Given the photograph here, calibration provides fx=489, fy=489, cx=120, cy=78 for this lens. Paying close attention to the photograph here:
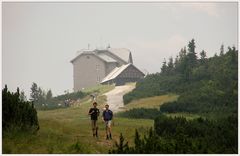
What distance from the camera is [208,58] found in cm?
5684

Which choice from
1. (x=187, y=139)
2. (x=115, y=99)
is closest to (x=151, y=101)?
(x=115, y=99)

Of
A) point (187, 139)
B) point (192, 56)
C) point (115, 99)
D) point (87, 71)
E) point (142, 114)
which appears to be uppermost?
point (87, 71)

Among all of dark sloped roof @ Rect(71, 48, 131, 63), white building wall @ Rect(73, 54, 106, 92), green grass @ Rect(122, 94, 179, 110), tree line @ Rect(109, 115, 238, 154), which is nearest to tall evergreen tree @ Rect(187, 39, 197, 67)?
green grass @ Rect(122, 94, 179, 110)

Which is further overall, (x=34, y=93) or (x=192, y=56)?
(x=34, y=93)

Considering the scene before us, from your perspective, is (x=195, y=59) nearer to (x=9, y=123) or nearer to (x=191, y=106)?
(x=191, y=106)

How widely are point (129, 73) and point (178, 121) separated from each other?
56075mm


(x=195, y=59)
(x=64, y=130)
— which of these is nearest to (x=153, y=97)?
(x=195, y=59)

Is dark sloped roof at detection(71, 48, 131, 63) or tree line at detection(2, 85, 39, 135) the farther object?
dark sloped roof at detection(71, 48, 131, 63)

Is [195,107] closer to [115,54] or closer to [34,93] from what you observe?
[34,93]

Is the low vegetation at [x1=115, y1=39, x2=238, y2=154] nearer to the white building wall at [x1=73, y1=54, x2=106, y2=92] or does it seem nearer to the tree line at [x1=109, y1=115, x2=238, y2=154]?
the tree line at [x1=109, y1=115, x2=238, y2=154]

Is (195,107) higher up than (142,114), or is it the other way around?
(195,107)

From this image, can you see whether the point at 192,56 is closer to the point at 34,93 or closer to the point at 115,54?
the point at 34,93

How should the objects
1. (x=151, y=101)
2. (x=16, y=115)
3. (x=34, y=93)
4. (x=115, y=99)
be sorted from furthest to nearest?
(x=34, y=93), (x=115, y=99), (x=151, y=101), (x=16, y=115)

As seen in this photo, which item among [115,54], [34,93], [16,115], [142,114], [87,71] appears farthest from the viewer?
[115,54]
